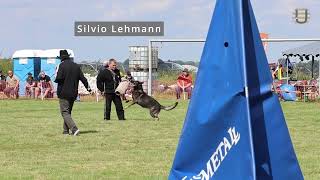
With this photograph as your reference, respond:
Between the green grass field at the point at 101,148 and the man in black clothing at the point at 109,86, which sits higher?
the man in black clothing at the point at 109,86

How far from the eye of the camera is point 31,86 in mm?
34375

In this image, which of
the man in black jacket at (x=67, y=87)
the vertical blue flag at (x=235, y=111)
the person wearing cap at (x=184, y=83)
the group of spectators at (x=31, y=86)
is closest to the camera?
the vertical blue flag at (x=235, y=111)

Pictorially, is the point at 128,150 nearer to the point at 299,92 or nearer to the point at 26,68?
the point at 299,92

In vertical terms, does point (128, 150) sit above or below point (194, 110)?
below

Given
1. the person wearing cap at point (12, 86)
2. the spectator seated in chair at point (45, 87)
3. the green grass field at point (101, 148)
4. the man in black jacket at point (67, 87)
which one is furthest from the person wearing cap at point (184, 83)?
the man in black jacket at point (67, 87)

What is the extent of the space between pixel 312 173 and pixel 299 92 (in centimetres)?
2125

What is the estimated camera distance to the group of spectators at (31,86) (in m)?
33.8

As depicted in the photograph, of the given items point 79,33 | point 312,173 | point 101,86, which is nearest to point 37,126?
point 101,86

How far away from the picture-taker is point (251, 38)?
15.5 ft

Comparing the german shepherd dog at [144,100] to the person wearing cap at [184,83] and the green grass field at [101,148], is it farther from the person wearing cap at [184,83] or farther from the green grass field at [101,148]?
the person wearing cap at [184,83]

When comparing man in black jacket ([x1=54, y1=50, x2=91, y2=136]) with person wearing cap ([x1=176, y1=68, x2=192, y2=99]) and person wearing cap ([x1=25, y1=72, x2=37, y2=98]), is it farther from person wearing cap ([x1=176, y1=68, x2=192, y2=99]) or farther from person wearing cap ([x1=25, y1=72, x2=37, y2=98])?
person wearing cap ([x1=25, y1=72, x2=37, y2=98])

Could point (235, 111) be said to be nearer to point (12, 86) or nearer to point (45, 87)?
point (45, 87)

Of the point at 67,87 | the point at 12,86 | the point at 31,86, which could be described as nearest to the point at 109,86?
the point at 67,87

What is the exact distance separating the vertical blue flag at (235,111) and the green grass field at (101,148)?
419 cm
